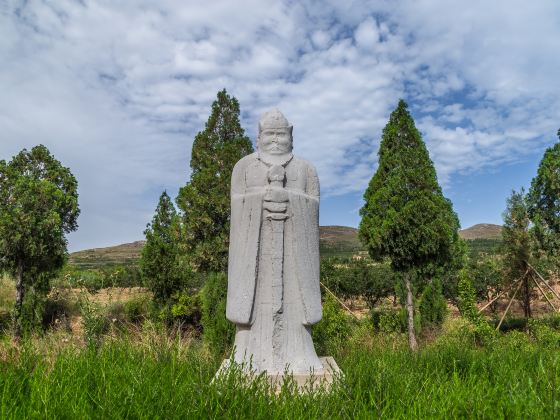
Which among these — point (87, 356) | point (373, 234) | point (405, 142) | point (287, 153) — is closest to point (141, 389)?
point (87, 356)

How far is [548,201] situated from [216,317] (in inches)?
401

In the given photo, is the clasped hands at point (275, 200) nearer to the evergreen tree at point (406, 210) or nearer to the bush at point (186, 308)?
the evergreen tree at point (406, 210)

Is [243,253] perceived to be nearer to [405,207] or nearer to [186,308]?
[405,207]

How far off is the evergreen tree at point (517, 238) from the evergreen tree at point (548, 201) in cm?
53

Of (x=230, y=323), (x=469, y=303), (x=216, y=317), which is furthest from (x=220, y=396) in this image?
(x=469, y=303)

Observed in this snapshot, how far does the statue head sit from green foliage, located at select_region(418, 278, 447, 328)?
10.9 meters

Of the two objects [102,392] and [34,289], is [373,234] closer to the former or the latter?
[102,392]

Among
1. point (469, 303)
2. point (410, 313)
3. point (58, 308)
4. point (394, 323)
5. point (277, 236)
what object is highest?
point (277, 236)

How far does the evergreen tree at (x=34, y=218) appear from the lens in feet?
43.0

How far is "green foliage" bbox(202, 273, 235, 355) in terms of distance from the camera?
1042cm

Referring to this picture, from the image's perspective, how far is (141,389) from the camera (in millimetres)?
2775

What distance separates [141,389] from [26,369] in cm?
150

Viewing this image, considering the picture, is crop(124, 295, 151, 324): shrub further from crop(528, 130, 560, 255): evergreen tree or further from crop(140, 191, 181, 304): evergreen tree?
crop(528, 130, 560, 255): evergreen tree

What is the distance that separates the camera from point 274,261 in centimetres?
436
